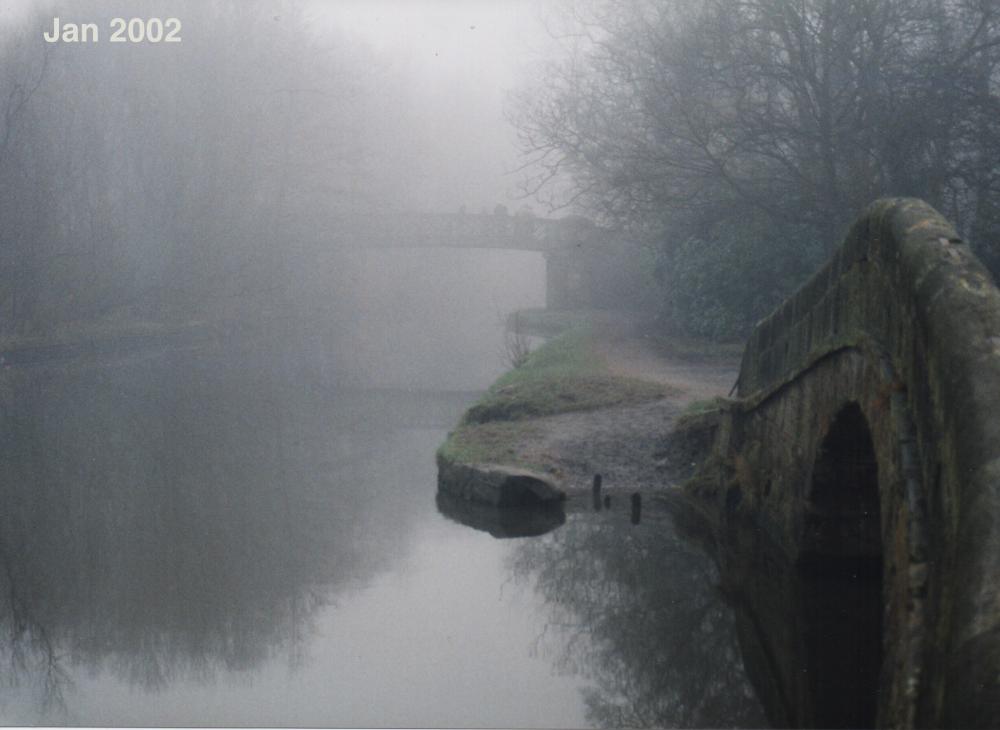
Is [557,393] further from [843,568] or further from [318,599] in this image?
[843,568]

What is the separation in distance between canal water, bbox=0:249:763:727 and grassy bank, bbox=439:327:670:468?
62 centimetres

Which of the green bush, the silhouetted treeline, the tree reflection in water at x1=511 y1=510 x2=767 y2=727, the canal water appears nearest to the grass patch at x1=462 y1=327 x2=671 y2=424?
the canal water

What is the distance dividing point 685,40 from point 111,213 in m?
13.7

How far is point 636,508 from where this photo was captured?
33.6 ft

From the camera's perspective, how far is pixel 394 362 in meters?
23.9

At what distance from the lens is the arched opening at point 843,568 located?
669cm

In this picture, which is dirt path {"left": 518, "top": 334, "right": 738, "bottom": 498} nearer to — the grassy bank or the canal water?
the grassy bank

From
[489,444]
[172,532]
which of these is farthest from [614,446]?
[172,532]

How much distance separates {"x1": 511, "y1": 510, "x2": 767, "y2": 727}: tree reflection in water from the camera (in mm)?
6188

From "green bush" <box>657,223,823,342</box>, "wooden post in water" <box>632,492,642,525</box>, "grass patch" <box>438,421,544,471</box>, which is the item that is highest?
"green bush" <box>657,223,823,342</box>

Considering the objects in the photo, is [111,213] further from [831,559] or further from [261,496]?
[831,559]

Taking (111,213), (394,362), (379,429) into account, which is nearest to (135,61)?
(111,213)

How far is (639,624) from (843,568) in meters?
1.31

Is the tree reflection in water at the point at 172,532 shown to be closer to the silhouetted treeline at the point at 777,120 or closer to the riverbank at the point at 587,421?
the riverbank at the point at 587,421
